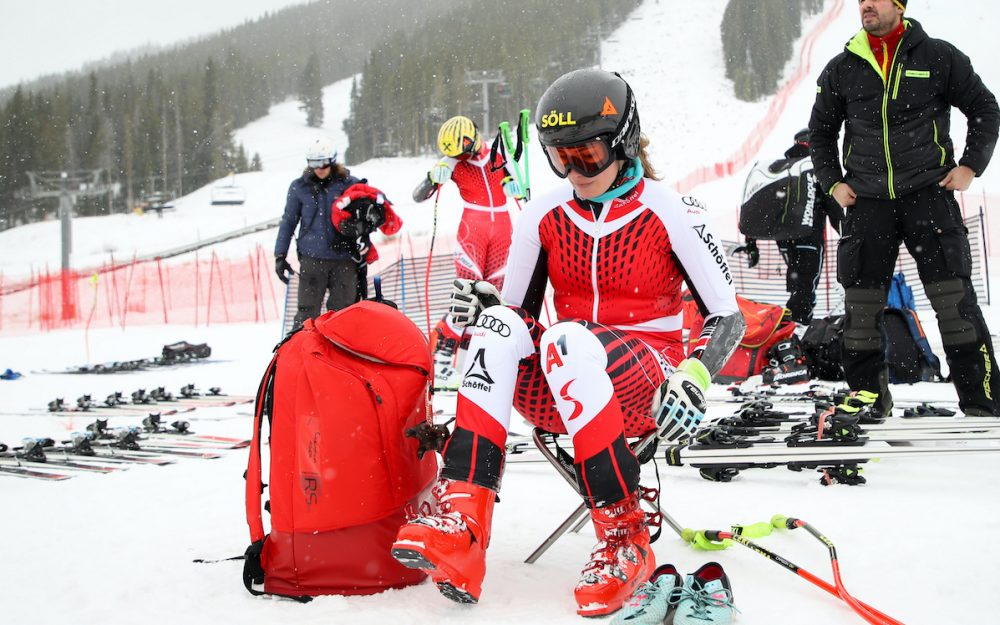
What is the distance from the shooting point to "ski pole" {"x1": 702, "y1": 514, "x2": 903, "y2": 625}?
191cm

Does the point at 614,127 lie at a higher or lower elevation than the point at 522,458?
higher

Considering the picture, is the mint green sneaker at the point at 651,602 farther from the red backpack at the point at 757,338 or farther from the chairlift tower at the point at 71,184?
the chairlift tower at the point at 71,184

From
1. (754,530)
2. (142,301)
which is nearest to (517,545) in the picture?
(754,530)

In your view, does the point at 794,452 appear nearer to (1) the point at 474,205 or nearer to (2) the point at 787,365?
(2) the point at 787,365

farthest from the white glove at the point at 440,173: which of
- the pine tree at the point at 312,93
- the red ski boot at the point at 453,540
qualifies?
the pine tree at the point at 312,93

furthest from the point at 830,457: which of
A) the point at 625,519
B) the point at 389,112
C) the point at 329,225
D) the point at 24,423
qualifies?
the point at 389,112

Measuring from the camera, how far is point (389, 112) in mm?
54906

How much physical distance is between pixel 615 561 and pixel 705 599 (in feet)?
0.90

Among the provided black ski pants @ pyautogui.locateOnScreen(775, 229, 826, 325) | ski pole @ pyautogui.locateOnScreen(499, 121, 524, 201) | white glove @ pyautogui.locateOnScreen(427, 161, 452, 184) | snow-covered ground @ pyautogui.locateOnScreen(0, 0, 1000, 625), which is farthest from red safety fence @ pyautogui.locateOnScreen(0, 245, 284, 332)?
black ski pants @ pyautogui.locateOnScreen(775, 229, 826, 325)

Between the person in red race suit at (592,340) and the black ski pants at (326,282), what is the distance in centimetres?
405

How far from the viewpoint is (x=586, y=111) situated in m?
2.37

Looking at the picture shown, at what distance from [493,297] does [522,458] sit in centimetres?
124

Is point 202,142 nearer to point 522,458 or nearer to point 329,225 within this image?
point 329,225

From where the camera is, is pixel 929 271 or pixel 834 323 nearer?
pixel 929 271
